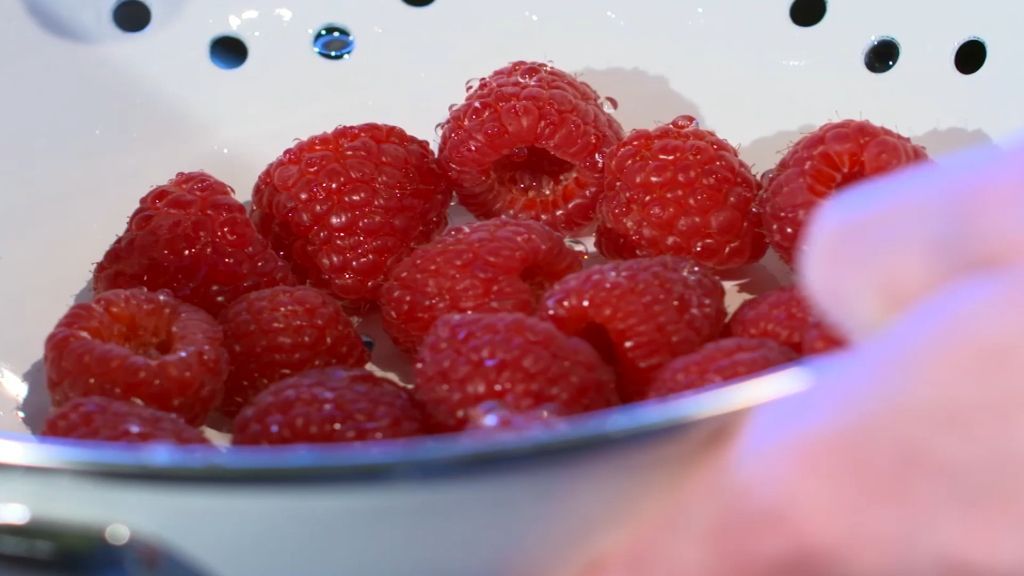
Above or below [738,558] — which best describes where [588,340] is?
above

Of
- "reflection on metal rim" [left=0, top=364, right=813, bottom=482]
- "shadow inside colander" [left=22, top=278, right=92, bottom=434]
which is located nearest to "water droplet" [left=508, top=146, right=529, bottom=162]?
"shadow inside colander" [left=22, top=278, right=92, bottom=434]

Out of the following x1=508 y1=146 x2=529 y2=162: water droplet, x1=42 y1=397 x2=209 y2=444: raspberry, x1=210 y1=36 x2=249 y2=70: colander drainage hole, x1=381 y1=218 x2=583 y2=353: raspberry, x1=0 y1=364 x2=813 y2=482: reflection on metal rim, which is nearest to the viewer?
x1=0 y1=364 x2=813 y2=482: reflection on metal rim

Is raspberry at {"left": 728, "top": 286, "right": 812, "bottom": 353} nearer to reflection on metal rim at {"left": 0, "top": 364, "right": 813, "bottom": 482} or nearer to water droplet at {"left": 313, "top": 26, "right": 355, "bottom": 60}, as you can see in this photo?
reflection on metal rim at {"left": 0, "top": 364, "right": 813, "bottom": 482}

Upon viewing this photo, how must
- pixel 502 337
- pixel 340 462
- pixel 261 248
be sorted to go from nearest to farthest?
pixel 340 462 < pixel 502 337 < pixel 261 248

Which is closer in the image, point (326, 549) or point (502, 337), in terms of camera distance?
point (326, 549)

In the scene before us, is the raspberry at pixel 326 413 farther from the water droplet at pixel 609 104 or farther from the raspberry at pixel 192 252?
the water droplet at pixel 609 104

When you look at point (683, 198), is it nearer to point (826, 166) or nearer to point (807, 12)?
point (826, 166)

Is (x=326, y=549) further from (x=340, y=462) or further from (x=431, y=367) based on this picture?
(x=431, y=367)

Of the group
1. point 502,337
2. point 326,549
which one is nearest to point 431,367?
point 502,337
